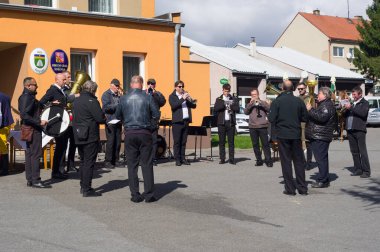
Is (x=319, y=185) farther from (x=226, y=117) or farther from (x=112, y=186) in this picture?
(x=226, y=117)

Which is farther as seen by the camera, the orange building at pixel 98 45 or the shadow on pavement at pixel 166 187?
the orange building at pixel 98 45

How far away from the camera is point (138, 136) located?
10070 millimetres

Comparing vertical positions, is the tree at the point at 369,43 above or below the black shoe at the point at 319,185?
above

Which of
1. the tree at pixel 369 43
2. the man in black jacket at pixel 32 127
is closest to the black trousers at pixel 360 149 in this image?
the man in black jacket at pixel 32 127

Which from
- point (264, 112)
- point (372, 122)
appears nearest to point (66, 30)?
point (264, 112)

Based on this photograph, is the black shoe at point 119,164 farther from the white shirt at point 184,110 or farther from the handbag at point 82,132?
the handbag at point 82,132

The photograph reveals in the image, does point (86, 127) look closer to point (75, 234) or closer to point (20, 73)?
point (75, 234)

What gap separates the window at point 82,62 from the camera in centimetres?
1855

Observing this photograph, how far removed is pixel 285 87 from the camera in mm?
11125

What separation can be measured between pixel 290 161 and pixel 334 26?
65.0 metres

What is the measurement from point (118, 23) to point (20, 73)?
132 inches

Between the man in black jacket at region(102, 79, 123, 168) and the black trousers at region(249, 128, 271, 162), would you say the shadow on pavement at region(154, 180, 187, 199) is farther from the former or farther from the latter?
the black trousers at region(249, 128, 271, 162)

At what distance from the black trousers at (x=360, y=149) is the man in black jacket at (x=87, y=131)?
18.6 ft

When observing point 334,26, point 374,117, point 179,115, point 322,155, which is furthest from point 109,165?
Answer: point 334,26
